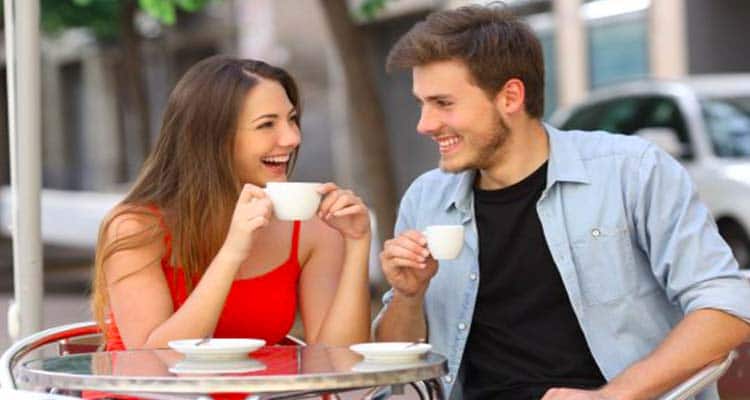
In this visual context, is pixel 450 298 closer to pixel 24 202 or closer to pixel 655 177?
pixel 655 177

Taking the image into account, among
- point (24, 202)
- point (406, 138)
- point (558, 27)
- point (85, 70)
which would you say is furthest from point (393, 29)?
point (24, 202)

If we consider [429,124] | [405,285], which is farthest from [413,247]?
[429,124]

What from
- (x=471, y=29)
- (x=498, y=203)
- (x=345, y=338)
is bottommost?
(x=345, y=338)

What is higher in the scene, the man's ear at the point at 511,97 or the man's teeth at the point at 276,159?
the man's ear at the point at 511,97

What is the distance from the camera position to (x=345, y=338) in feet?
11.8

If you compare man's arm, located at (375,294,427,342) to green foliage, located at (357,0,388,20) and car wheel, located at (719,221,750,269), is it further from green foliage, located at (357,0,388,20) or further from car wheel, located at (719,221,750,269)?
green foliage, located at (357,0,388,20)

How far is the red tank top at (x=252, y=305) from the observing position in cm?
355

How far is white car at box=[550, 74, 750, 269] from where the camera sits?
10.1 metres

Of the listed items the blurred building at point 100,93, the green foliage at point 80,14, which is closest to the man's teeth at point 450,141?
the green foliage at point 80,14

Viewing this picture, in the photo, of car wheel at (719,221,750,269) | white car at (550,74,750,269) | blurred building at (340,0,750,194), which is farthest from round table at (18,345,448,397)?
blurred building at (340,0,750,194)

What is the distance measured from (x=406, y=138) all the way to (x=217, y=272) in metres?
18.2

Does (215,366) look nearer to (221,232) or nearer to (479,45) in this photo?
(221,232)

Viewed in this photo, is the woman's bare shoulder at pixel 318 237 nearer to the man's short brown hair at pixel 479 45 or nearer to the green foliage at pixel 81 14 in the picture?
the man's short brown hair at pixel 479 45

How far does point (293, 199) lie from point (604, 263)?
718 millimetres
